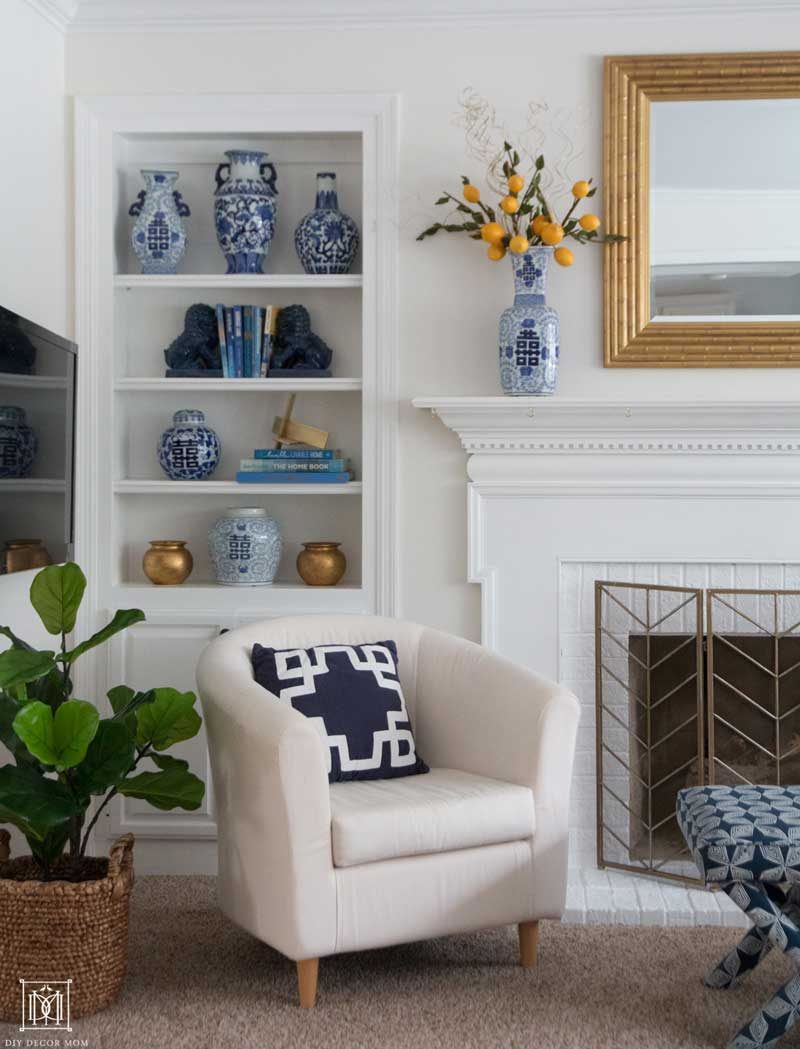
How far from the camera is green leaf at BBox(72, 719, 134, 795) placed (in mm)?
2578

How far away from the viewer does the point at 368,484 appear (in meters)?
3.67

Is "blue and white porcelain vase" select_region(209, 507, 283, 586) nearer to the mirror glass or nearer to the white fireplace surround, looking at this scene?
the white fireplace surround

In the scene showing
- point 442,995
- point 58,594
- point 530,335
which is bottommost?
point 442,995

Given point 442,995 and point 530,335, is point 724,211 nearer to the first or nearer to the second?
point 530,335

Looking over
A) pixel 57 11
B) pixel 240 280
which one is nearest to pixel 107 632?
pixel 240 280

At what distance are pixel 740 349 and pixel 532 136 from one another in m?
0.89

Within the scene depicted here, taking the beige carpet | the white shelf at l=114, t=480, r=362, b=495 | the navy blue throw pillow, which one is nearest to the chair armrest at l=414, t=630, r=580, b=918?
the navy blue throw pillow

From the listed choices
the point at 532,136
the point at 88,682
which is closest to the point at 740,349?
the point at 532,136

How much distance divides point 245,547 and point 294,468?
287 millimetres

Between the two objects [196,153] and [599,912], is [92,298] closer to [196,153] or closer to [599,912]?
[196,153]

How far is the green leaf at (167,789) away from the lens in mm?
2680

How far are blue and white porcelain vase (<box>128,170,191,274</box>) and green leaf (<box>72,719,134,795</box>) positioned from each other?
1.68 m

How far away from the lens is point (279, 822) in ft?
8.32

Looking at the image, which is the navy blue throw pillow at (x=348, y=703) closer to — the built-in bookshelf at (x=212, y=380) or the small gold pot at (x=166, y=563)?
the built-in bookshelf at (x=212, y=380)
